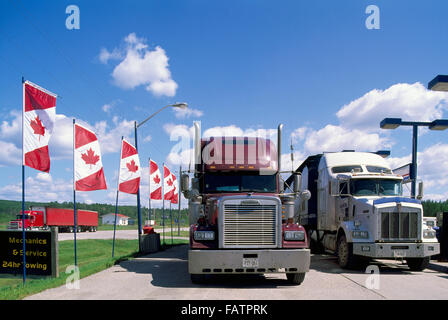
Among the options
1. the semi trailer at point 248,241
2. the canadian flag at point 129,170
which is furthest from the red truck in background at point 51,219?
the semi trailer at point 248,241

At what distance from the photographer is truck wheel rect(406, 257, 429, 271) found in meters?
13.3

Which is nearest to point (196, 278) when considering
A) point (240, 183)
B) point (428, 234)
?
point (240, 183)

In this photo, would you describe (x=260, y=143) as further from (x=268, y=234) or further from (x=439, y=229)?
(x=439, y=229)

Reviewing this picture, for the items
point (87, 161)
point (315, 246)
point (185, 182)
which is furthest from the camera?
point (315, 246)

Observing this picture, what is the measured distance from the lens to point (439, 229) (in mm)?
16625

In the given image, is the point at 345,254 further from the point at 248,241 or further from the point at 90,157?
the point at 90,157

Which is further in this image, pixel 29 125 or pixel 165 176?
pixel 165 176

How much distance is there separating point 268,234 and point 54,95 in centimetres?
619

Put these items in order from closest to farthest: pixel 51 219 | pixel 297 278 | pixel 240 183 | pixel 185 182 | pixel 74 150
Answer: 1. pixel 297 278
2. pixel 185 182
3. pixel 240 183
4. pixel 74 150
5. pixel 51 219

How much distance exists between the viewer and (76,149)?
12.8m

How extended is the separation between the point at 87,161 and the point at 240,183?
494 centimetres
